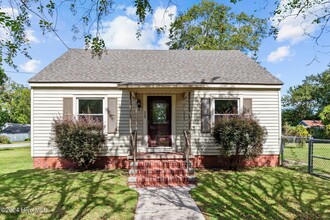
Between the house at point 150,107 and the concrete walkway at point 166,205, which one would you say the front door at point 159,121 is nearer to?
the house at point 150,107

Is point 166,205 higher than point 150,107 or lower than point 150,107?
lower

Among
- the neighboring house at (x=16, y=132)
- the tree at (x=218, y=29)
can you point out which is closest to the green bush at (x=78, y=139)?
the tree at (x=218, y=29)

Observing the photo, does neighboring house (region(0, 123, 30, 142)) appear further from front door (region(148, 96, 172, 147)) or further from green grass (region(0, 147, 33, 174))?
front door (region(148, 96, 172, 147))

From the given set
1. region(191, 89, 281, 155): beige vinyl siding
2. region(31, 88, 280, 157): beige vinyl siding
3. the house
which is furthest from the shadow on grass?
region(191, 89, 281, 155): beige vinyl siding

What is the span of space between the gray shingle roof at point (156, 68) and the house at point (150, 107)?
0.13 feet

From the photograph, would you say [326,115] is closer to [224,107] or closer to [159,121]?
[224,107]

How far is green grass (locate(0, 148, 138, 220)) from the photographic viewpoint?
14.7 feet

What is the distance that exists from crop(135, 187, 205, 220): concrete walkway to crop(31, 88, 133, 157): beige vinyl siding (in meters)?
2.92

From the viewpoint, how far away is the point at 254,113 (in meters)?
9.12

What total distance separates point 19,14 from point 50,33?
0.54m

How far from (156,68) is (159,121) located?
2.42 metres

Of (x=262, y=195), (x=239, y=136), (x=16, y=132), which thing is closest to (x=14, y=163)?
(x=239, y=136)

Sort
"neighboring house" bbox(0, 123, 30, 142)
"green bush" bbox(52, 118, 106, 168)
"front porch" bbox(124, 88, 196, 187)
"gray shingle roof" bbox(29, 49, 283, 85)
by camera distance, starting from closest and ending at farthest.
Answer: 1. "green bush" bbox(52, 118, 106, 168)
2. "front porch" bbox(124, 88, 196, 187)
3. "gray shingle roof" bbox(29, 49, 283, 85)
4. "neighboring house" bbox(0, 123, 30, 142)

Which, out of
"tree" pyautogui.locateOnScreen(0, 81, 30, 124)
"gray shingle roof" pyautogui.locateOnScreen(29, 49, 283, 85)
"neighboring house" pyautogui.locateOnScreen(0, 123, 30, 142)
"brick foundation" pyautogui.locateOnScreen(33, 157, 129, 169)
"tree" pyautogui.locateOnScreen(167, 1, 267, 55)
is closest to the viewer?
"brick foundation" pyautogui.locateOnScreen(33, 157, 129, 169)
